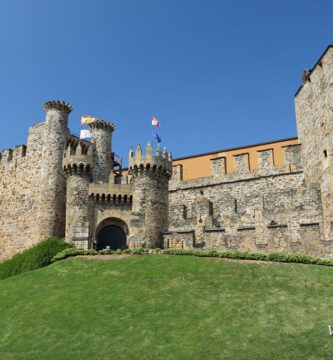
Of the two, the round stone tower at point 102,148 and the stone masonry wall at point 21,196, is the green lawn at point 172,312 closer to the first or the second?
the stone masonry wall at point 21,196

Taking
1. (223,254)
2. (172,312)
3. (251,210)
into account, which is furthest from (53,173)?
(172,312)

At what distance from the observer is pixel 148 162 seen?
1245 inches

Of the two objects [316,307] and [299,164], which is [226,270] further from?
[299,164]

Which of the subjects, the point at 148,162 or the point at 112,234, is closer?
the point at 148,162

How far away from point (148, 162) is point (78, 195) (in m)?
6.26

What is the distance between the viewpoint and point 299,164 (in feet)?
108

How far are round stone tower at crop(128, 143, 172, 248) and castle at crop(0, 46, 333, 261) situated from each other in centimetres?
7

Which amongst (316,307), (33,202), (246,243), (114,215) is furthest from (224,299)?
(33,202)

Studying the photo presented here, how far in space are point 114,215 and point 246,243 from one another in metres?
11.3

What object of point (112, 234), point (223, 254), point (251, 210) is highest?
point (251, 210)

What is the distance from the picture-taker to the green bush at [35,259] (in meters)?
28.5

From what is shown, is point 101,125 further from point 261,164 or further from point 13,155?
point 261,164

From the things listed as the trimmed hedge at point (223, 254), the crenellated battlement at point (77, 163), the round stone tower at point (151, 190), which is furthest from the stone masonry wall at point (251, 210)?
the crenellated battlement at point (77, 163)

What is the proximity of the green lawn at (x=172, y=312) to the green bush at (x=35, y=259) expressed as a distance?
14.1 ft
